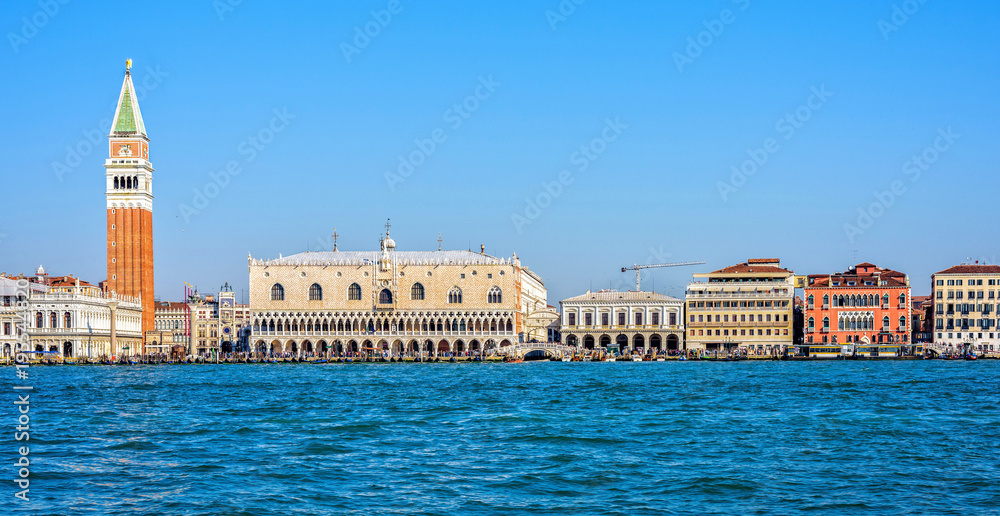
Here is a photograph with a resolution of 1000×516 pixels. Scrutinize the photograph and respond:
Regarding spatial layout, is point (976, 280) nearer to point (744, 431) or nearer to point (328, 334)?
point (328, 334)

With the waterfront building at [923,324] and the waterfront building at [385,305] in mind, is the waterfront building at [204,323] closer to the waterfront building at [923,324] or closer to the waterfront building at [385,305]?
the waterfront building at [385,305]

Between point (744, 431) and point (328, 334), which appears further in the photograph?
point (328, 334)

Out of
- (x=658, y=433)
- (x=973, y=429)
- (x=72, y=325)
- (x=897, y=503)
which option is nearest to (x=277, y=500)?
(x=897, y=503)

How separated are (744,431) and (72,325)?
231 feet

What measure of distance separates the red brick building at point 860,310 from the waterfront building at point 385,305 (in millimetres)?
23595

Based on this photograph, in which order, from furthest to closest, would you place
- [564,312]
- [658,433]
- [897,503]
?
[564,312] → [658,433] → [897,503]

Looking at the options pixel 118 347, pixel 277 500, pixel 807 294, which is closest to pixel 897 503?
pixel 277 500

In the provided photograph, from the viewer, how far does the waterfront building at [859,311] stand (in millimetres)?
88625

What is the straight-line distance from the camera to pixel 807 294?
89.4m

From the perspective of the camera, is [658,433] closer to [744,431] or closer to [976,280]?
[744,431]

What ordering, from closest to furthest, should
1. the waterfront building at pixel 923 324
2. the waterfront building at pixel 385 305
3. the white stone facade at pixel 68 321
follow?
the white stone facade at pixel 68 321, the waterfront building at pixel 923 324, the waterfront building at pixel 385 305

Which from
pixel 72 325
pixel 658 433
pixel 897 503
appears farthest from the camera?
pixel 72 325

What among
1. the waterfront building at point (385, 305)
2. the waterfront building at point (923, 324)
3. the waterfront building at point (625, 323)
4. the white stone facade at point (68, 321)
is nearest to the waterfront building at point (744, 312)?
the waterfront building at point (625, 323)

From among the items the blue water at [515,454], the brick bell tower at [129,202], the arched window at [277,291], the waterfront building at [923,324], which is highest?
the brick bell tower at [129,202]
